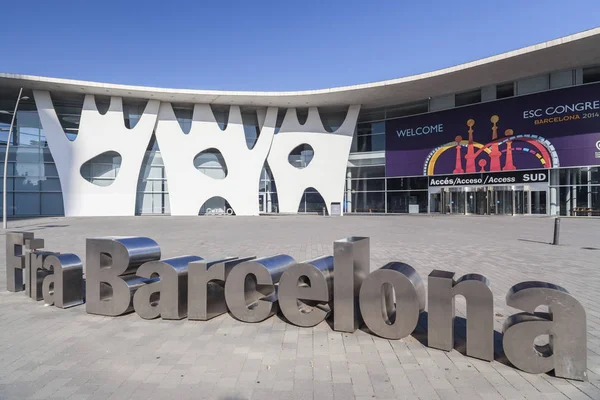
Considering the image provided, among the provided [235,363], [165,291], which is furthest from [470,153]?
[235,363]

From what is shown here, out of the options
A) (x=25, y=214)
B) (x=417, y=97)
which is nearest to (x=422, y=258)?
(x=417, y=97)

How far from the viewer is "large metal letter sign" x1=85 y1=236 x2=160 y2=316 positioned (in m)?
5.45

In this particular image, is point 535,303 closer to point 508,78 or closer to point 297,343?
point 297,343

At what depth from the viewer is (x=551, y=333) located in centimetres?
360

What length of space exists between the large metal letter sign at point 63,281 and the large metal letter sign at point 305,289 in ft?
11.2

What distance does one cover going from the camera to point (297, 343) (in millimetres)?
4422

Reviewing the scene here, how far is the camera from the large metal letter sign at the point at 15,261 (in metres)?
7.02

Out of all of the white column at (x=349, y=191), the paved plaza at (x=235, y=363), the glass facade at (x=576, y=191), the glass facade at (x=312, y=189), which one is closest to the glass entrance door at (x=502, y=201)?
the glass facade at (x=312, y=189)

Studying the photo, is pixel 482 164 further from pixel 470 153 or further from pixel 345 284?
pixel 345 284

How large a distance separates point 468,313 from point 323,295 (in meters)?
1.59

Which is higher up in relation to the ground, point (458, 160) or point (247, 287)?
point (458, 160)

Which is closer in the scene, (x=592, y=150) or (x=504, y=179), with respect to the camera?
(x=592, y=150)

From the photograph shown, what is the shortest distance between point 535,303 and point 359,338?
73.4 inches

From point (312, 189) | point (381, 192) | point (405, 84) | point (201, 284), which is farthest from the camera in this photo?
point (381, 192)
